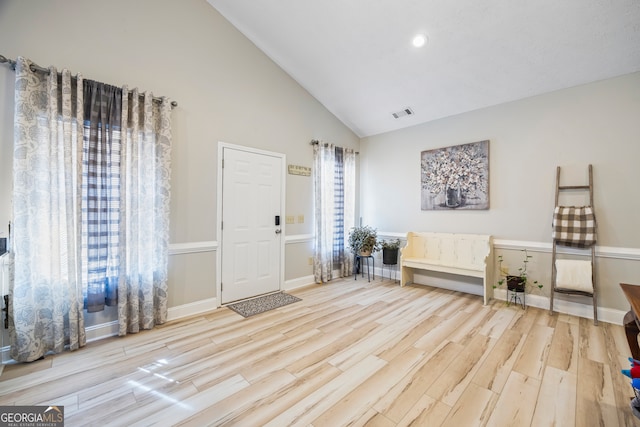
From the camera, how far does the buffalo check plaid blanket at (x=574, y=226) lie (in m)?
2.95

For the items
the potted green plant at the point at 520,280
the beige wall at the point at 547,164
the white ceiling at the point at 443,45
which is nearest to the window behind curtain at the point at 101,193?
the white ceiling at the point at 443,45

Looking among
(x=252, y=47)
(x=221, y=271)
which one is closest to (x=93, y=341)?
(x=221, y=271)

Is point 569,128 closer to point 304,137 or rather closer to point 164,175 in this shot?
point 304,137

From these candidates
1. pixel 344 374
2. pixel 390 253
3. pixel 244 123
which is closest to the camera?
pixel 344 374

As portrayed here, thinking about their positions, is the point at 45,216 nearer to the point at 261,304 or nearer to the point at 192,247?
the point at 192,247

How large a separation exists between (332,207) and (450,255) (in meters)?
1.99

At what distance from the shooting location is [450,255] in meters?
4.04

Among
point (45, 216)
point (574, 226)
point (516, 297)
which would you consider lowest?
point (516, 297)

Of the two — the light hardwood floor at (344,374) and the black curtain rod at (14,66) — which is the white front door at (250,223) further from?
the black curtain rod at (14,66)

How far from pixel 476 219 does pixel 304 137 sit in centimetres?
288

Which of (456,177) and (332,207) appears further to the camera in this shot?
(332,207)

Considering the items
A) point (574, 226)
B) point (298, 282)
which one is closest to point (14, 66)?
point (298, 282)

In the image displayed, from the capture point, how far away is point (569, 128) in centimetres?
318

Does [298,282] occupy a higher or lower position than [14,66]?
lower
